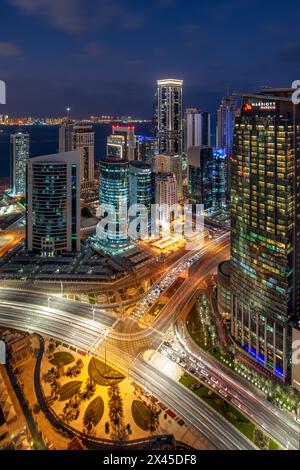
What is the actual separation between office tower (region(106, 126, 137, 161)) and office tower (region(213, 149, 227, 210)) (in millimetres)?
18983

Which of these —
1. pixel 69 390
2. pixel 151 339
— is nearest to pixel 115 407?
pixel 69 390

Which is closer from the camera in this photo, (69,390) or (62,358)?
(69,390)

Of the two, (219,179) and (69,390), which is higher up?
(219,179)

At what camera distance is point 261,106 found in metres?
26.1

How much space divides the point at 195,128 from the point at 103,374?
71.6 metres

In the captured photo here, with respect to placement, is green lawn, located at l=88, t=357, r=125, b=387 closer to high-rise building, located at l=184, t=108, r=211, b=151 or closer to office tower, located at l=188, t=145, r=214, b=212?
office tower, located at l=188, t=145, r=214, b=212

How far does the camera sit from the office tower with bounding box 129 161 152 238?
183ft

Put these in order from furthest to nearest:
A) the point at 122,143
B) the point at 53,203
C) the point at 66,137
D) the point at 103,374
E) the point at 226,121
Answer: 1. the point at 226,121
2. the point at 122,143
3. the point at 66,137
4. the point at 53,203
5. the point at 103,374

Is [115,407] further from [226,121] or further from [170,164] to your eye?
[226,121]

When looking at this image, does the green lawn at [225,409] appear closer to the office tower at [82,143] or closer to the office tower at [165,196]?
the office tower at [165,196]

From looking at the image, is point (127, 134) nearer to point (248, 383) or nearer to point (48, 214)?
point (48, 214)

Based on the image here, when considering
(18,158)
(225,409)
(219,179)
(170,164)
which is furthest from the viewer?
(18,158)

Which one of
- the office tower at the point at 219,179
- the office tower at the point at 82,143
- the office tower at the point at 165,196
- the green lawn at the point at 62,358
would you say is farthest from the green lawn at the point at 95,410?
the office tower at the point at 82,143

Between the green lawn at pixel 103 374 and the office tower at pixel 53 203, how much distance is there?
22.4 metres
